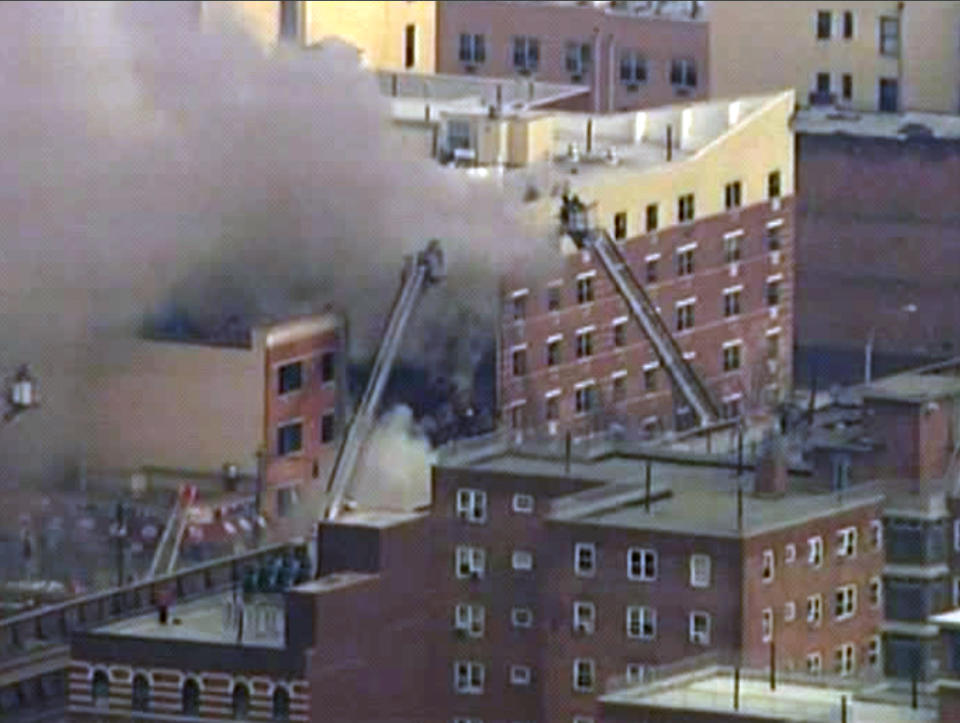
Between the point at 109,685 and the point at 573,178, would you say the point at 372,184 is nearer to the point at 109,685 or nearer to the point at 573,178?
the point at 573,178

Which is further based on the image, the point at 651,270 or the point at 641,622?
the point at 651,270

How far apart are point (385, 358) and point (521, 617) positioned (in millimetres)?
6325

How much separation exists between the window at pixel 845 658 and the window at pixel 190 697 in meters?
3.05

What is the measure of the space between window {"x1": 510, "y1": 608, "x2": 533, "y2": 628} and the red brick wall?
247 inches

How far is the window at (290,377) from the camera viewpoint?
172 feet

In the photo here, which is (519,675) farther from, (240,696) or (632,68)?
(632,68)

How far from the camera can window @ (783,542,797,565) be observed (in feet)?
148

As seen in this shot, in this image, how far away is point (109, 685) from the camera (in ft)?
150

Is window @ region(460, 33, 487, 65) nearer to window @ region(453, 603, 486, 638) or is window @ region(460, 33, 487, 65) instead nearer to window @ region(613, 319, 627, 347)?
window @ region(613, 319, 627, 347)

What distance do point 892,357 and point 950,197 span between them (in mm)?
1304

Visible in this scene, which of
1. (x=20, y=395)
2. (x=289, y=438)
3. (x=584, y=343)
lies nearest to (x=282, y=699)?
(x=20, y=395)

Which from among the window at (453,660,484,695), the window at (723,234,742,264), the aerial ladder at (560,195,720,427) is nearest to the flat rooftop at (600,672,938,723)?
the window at (453,660,484,695)

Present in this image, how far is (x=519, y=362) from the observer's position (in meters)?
53.4

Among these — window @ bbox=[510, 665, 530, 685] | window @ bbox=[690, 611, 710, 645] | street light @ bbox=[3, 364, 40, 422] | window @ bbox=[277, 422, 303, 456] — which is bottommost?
window @ bbox=[277, 422, 303, 456]
